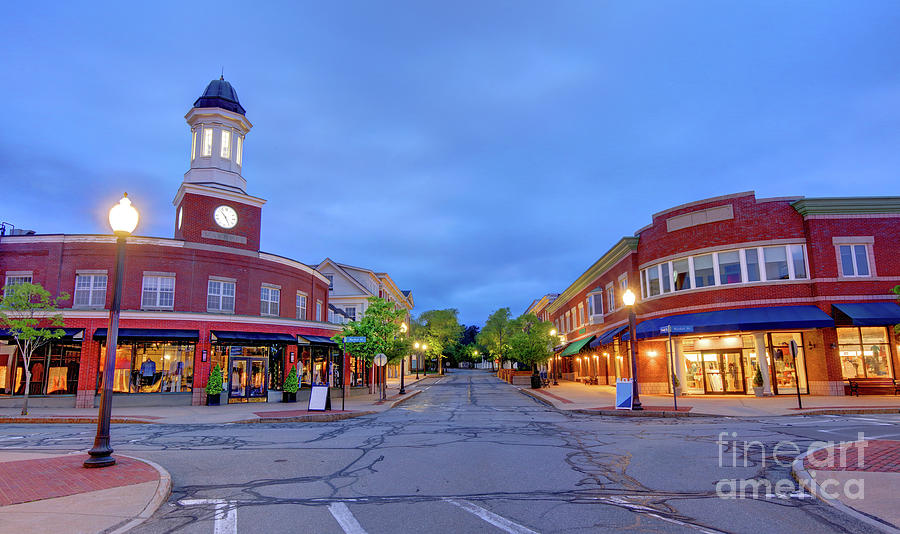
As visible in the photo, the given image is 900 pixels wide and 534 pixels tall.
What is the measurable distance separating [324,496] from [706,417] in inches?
627

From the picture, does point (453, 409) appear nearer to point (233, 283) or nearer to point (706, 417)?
point (706, 417)

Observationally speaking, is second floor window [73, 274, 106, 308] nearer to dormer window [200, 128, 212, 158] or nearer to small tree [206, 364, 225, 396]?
small tree [206, 364, 225, 396]

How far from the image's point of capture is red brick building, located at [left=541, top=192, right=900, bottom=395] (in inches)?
982

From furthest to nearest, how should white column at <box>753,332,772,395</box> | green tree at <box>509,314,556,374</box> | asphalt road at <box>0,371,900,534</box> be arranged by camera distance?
green tree at <box>509,314,556,374</box>
white column at <box>753,332,772,395</box>
asphalt road at <box>0,371,900,534</box>

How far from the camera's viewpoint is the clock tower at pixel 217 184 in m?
29.8

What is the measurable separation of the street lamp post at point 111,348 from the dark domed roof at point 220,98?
80.8 feet

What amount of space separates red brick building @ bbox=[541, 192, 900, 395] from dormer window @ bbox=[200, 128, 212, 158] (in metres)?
26.7

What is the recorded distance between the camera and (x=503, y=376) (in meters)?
69.6

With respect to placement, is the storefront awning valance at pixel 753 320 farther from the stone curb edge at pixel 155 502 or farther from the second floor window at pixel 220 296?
the second floor window at pixel 220 296

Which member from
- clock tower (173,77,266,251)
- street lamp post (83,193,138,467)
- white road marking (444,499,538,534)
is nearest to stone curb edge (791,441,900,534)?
white road marking (444,499,538,534)

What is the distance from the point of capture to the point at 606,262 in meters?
38.4

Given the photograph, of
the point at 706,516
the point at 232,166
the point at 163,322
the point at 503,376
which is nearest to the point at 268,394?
the point at 163,322

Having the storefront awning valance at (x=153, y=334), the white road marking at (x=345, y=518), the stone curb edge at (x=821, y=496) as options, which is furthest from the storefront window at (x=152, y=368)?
the stone curb edge at (x=821, y=496)

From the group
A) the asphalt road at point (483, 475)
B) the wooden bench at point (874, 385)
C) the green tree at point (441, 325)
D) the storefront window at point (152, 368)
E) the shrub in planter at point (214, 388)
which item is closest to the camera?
the asphalt road at point (483, 475)
